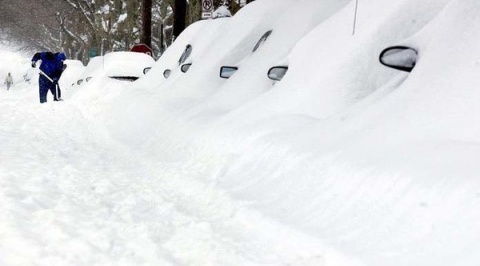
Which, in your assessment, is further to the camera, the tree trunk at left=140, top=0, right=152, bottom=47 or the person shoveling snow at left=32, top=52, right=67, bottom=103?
the tree trunk at left=140, top=0, right=152, bottom=47

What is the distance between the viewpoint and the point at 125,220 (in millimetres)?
3639

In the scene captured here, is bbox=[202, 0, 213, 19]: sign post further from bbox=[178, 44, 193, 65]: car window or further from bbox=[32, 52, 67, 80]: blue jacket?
bbox=[32, 52, 67, 80]: blue jacket

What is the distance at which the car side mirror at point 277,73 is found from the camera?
5660 mm

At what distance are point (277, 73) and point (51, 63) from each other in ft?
32.4

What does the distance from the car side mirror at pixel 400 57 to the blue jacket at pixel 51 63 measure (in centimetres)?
1159

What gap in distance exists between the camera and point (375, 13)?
193 inches

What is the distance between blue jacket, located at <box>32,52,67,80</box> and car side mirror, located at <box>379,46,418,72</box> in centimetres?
1159

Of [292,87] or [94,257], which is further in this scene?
[292,87]

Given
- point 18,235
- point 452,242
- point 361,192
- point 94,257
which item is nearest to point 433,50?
point 361,192

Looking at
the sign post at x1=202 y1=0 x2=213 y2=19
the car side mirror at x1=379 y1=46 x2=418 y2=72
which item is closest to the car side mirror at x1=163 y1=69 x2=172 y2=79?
the sign post at x1=202 y1=0 x2=213 y2=19

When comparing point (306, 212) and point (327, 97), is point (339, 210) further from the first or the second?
point (327, 97)

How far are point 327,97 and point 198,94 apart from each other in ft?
11.7

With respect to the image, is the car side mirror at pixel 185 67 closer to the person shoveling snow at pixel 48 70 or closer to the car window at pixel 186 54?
the car window at pixel 186 54

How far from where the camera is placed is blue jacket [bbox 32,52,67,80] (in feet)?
45.6
